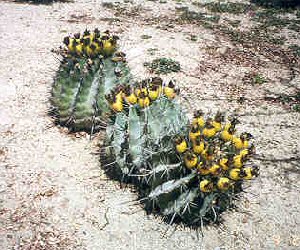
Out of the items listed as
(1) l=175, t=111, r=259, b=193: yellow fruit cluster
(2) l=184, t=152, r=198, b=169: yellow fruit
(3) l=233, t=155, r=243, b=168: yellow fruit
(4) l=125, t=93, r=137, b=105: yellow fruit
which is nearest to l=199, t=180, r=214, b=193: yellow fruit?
(1) l=175, t=111, r=259, b=193: yellow fruit cluster

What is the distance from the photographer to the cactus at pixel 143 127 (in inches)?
128

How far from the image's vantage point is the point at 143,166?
11.2 ft

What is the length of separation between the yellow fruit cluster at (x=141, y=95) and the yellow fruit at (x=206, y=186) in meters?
0.91

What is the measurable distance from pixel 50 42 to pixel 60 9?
2239 millimetres

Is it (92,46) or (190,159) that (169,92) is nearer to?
(190,159)

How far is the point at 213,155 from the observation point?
3066mm

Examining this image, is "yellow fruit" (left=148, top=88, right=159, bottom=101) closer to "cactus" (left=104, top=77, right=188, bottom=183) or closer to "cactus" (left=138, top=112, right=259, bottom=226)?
"cactus" (left=104, top=77, right=188, bottom=183)

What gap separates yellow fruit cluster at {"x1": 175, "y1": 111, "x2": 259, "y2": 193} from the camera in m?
2.96

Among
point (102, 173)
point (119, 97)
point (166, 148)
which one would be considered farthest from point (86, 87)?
point (166, 148)

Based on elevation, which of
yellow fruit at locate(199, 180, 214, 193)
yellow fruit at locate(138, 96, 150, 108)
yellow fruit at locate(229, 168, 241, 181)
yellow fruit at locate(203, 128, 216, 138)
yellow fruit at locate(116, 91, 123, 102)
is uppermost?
yellow fruit at locate(138, 96, 150, 108)

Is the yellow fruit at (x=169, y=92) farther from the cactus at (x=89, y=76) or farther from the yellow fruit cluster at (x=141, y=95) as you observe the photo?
the cactus at (x=89, y=76)

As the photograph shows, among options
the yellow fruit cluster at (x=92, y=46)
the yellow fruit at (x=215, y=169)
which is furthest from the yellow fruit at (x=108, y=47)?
the yellow fruit at (x=215, y=169)

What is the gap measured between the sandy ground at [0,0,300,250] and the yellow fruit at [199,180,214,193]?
1.82 ft

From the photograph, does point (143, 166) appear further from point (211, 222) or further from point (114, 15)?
point (114, 15)
